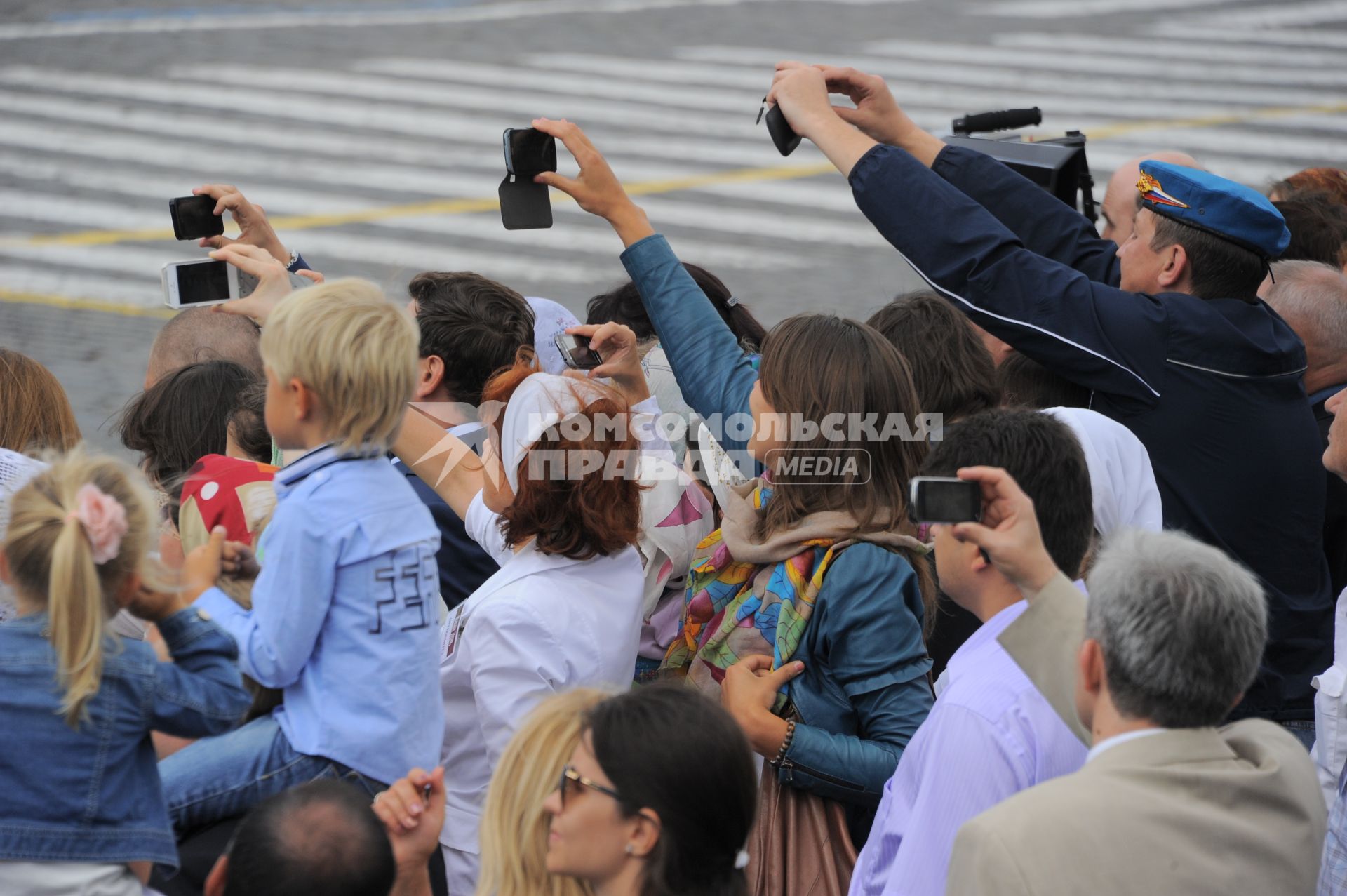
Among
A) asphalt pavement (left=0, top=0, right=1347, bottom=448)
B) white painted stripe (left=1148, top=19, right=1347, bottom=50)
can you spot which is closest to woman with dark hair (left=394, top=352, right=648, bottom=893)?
asphalt pavement (left=0, top=0, right=1347, bottom=448)

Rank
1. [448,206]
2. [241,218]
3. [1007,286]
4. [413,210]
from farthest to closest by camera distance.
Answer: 1. [448,206]
2. [413,210]
3. [241,218]
4. [1007,286]

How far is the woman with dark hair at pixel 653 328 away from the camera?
4488 mm

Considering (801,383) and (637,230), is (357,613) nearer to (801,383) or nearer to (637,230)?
(801,383)

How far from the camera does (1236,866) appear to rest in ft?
6.94

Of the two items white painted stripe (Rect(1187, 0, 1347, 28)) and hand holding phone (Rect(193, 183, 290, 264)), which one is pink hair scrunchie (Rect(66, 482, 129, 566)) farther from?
white painted stripe (Rect(1187, 0, 1347, 28))

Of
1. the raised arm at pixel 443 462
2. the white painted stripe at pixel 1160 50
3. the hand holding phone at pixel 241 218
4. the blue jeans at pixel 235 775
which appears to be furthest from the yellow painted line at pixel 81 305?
the white painted stripe at pixel 1160 50

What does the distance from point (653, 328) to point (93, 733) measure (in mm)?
2361

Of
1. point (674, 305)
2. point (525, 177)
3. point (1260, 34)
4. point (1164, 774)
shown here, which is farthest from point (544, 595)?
point (1260, 34)

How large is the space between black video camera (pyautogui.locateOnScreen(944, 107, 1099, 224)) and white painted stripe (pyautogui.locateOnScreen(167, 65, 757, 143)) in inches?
285

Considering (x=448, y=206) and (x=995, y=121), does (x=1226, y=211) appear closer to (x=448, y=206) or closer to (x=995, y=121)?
(x=995, y=121)

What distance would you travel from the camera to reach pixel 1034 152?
5090 millimetres

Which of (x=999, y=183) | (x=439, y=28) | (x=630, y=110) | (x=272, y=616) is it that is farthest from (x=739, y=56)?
(x=272, y=616)

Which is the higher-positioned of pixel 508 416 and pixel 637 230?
pixel 637 230

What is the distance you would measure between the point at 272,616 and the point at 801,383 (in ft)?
4.17
